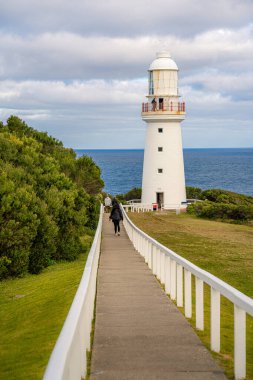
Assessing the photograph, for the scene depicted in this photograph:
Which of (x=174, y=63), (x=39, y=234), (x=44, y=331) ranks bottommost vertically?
(x=44, y=331)

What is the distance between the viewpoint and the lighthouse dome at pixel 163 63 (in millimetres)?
48000

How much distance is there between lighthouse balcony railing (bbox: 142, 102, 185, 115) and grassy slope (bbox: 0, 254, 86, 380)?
1184 inches

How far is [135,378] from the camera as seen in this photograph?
672cm

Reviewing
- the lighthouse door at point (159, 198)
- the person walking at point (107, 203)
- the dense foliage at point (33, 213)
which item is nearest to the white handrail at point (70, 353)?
the dense foliage at point (33, 213)

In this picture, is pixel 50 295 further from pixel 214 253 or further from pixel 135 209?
pixel 135 209

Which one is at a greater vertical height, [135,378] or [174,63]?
[174,63]

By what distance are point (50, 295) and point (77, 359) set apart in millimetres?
8642

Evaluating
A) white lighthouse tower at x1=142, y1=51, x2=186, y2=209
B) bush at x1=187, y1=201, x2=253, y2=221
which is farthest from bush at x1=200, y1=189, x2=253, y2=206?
bush at x1=187, y1=201, x2=253, y2=221

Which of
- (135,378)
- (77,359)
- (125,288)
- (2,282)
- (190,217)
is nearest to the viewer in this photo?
(77,359)

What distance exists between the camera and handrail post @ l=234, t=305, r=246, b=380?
650 cm

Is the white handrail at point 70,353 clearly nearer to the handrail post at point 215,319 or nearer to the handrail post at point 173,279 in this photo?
the handrail post at point 215,319

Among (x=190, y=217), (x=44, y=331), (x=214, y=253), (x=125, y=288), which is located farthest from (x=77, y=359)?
(x=190, y=217)

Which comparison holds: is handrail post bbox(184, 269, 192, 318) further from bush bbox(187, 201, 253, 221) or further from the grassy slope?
bush bbox(187, 201, 253, 221)

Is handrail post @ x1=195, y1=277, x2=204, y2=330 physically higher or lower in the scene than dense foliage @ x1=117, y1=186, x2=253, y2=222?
lower
